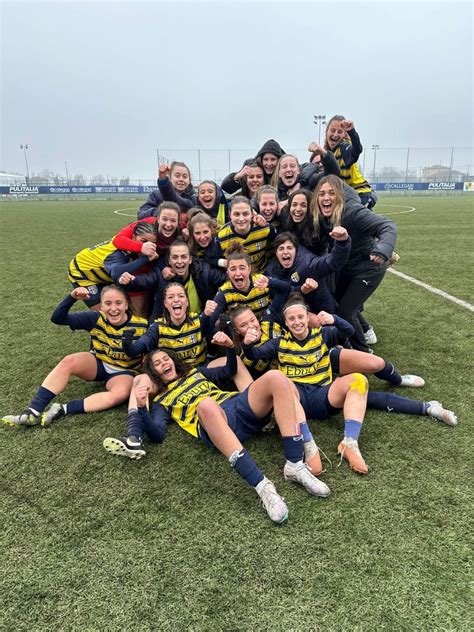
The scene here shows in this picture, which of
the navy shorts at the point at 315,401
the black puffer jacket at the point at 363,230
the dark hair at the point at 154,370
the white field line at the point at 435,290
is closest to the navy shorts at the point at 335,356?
the navy shorts at the point at 315,401

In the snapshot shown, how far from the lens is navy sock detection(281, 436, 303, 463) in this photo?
2602 millimetres

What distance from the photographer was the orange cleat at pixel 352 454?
2.65 metres

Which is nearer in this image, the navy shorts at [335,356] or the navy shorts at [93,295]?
the navy shorts at [335,356]

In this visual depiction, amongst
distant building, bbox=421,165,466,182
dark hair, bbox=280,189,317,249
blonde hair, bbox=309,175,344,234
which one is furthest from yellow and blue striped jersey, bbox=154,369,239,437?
distant building, bbox=421,165,466,182

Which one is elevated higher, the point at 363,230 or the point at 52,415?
the point at 363,230

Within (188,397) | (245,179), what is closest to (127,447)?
(188,397)

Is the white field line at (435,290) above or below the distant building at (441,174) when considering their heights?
below

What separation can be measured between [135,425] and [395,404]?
1979mm

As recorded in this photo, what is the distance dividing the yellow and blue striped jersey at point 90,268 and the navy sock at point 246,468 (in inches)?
100

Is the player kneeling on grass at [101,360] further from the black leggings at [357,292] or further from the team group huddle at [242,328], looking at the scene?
the black leggings at [357,292]

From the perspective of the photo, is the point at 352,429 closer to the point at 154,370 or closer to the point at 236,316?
the point at 236,316

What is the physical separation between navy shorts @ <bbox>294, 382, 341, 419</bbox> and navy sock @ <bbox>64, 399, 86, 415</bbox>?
70.2 inches

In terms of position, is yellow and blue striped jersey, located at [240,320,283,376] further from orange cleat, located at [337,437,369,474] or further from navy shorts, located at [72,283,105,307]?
navy shorts, located at [72,283,105,307]

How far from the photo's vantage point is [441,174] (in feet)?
156
